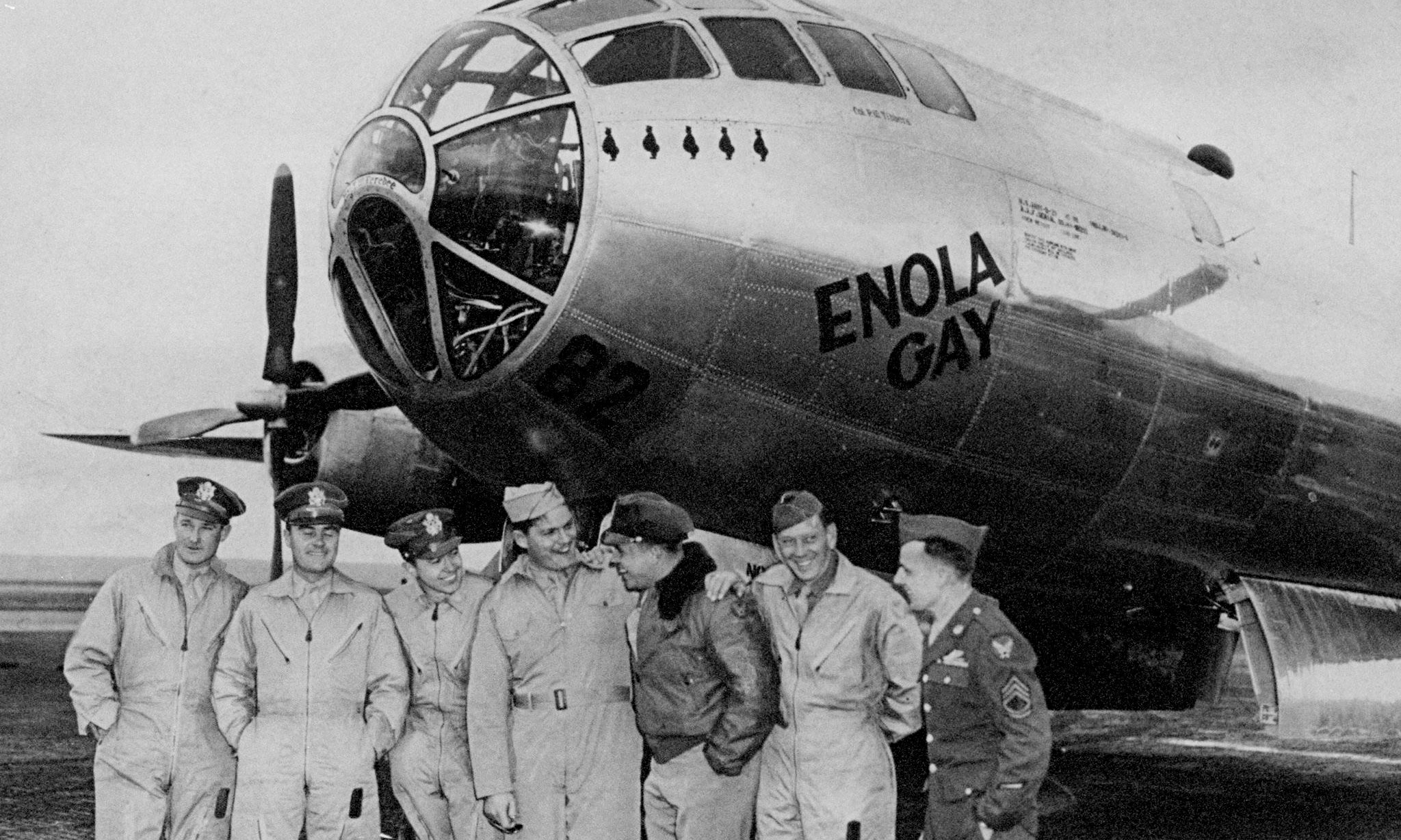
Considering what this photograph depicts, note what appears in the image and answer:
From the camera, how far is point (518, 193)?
5.60m

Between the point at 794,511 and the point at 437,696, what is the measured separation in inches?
85.6

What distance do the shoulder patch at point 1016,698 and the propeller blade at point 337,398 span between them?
21.6ft

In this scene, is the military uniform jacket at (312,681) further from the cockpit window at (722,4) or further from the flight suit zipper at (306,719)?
the cockpit window at (722,4)

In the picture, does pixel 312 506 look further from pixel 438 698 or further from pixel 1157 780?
pixel 1157 780

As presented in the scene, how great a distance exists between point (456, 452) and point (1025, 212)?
3.06 m

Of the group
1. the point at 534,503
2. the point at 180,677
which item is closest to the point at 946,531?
the point at 534,503

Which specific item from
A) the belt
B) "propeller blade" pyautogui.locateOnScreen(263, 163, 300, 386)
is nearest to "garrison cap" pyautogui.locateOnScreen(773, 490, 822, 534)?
the belt

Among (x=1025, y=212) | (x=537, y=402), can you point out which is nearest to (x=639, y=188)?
(x=537, y=402)

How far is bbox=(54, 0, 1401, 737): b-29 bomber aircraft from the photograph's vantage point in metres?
5.65

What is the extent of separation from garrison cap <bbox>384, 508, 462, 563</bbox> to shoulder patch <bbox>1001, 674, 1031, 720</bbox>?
275 centimetres

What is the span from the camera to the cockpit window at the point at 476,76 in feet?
19.1

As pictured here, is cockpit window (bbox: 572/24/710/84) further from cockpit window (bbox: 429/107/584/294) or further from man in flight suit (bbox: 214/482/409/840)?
man in flight suit (bbox: 214/482/409/840)

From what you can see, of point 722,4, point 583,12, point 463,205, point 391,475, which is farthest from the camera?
point 391,475

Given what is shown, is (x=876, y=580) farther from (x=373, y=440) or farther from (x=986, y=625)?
(x=373, y=440)
